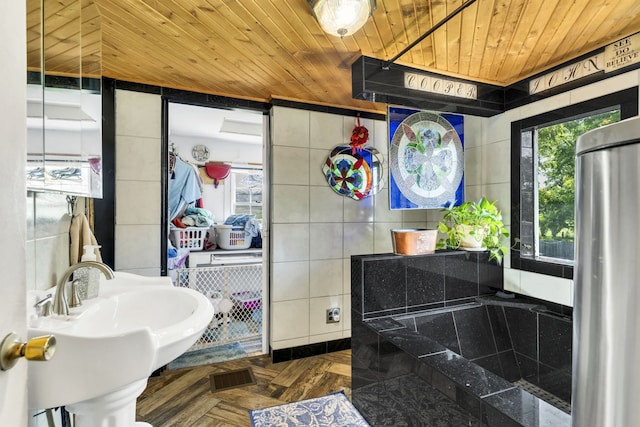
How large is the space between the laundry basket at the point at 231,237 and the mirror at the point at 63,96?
2254 millimetres

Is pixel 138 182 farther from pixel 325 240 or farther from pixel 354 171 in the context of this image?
pixel 354 171

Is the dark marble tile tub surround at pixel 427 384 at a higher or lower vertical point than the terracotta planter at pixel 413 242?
lower

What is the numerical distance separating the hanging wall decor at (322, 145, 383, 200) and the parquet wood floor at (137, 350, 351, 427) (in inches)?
57.8

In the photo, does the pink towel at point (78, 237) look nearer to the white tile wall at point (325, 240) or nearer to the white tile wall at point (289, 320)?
the white tile wall at point (289, 320)

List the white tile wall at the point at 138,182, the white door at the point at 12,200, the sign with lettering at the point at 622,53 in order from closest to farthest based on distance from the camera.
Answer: the white door at the point at 12,200, the sign with lettering at the point at 622,53, the white tile wall at the point at 138,182

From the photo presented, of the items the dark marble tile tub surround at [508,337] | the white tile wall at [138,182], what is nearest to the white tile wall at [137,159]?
the white tile wall at [138,182]

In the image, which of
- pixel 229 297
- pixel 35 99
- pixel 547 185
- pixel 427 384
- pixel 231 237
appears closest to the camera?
pixel 35 99

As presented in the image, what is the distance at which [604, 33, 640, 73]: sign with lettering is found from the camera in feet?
5.62

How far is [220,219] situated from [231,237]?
0.55 metres

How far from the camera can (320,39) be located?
5.68 ft

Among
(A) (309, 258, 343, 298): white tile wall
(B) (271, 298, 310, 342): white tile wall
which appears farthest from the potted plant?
(B) (271, 298, 310, 342): white tile wall

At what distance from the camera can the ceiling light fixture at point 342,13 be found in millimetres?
1376

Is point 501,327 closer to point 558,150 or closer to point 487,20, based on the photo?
point 558,150

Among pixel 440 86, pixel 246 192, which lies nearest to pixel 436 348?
pixel 440 86
